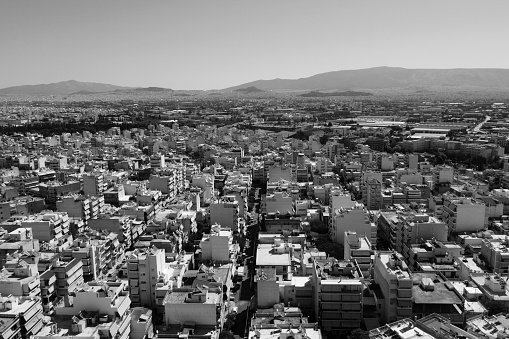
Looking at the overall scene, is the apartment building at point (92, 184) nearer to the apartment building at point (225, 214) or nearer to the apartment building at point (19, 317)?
the apartment building at point (225, 214)

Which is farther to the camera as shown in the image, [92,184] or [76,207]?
[92,184]

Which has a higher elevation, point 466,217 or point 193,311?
point 193,311

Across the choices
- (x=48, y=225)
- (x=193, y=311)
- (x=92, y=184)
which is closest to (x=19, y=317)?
(x=193, y=311)

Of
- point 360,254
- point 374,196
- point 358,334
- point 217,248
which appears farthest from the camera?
point 374,196

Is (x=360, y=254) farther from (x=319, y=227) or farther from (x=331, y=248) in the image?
(x=319, y=227)

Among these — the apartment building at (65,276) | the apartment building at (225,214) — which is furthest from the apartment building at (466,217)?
the apartment building at (65,276)

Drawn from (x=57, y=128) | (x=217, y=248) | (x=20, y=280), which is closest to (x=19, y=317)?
(x=20, y=280)

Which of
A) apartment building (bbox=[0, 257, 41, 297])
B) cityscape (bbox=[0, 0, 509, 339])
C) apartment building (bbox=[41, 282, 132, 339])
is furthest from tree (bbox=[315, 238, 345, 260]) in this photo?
apartment building (bbox=[0, 257, 41, 297])

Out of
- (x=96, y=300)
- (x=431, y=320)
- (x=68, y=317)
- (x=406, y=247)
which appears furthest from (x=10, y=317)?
(x=406, y=247)

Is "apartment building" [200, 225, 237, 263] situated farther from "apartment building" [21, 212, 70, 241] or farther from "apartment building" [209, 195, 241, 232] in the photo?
"apartment building" [21, 212, 70, 241]

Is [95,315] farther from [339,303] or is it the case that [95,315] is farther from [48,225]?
[48,225]

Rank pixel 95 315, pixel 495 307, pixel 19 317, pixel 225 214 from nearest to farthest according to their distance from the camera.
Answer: pixel 95 315 → pixel 19 317 → pixel 495 307 → pixel 225 214

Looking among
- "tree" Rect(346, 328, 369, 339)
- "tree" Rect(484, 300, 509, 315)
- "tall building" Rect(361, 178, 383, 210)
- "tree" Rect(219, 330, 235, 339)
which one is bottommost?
"tree" Rect(219, 330, 235, 339)
